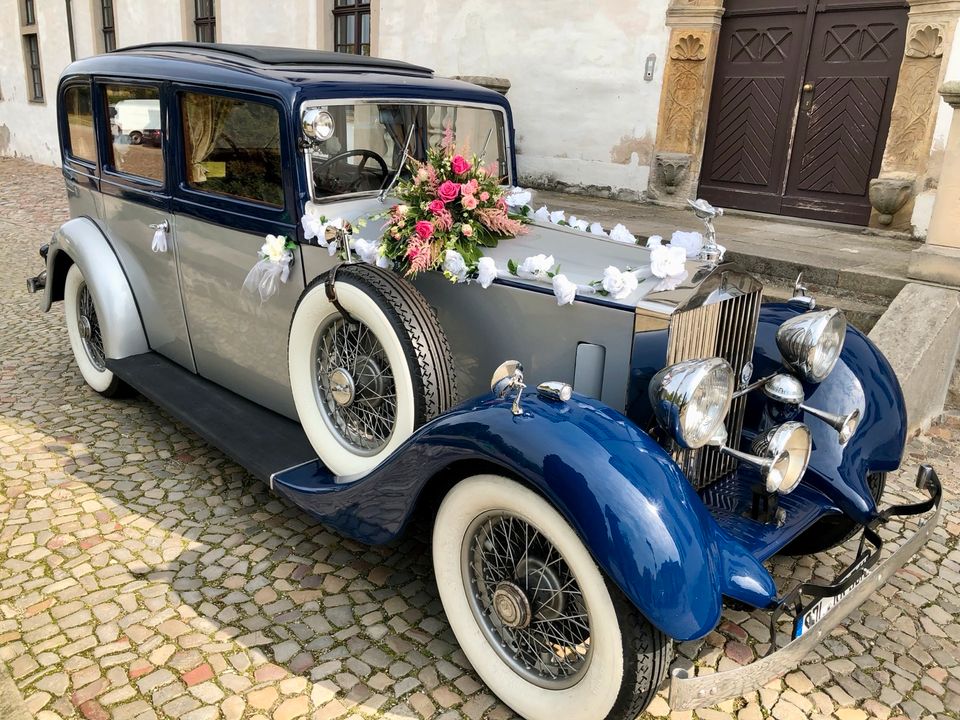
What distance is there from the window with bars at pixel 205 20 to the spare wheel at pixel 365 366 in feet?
38.4

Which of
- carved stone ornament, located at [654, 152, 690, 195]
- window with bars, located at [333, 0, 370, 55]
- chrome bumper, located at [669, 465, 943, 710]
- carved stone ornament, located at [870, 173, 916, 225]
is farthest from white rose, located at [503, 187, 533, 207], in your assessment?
window with bars, located at [333, 0, 370, 55]

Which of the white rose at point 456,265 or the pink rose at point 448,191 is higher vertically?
the pink rose at point 448,191

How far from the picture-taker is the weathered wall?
7.71 meters

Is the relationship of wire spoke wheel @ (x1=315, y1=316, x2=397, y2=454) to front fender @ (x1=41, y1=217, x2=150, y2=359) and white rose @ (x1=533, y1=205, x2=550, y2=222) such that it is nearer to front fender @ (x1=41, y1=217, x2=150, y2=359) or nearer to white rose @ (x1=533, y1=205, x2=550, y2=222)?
white rose @ (x1=533, y1=205, x2=550, y2=222)

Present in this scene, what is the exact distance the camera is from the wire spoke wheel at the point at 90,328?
4.14 m

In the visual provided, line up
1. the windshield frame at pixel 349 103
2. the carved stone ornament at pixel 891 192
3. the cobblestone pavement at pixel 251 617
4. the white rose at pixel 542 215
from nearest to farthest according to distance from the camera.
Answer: the cobblestone pavement at pixel 251 617
the windshield frame at pixel 349 103
the white rose at pixel 542 215
the carved stone ornament at pixel 891 192

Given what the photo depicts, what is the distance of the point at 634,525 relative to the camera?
5.62ft

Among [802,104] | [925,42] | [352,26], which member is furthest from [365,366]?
[352,26]

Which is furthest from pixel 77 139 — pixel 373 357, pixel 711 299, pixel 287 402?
pixel 711 299

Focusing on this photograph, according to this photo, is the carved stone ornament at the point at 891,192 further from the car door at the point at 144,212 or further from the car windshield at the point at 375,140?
the car door at the point at 144,212

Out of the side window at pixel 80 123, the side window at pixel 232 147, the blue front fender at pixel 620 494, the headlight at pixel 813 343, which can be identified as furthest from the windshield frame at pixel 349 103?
the side window at pixel 80 123

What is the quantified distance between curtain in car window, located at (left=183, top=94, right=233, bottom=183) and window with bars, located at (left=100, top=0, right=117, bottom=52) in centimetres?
1365

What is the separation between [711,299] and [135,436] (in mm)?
2860

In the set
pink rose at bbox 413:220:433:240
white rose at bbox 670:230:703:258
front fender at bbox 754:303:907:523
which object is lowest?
front fender at bbox 754:303:907:523
